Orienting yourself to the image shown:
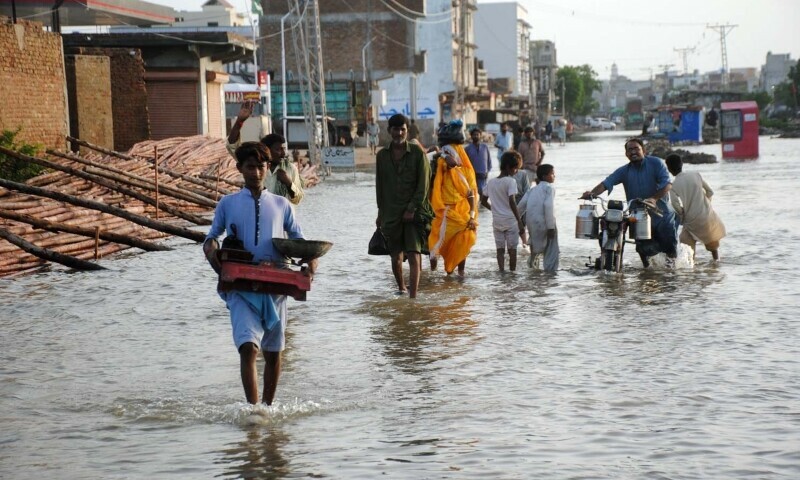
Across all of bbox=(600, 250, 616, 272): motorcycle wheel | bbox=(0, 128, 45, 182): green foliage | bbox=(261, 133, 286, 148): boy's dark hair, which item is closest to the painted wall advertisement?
bbox=(0, 128, 45, 182): green foliage

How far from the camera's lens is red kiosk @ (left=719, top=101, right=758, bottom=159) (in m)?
46.4

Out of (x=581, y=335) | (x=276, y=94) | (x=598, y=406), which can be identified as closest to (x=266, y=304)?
(x=598, y=406)

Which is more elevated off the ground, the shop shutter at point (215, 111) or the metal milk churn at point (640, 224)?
the shop shutter at point (215, 111)

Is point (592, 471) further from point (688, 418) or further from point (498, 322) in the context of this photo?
point (498, 322)

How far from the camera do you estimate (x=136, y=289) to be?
13.2 meters

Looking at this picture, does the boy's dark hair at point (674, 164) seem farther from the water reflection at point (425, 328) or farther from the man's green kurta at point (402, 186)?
the man's green kurta at point (402, 186)

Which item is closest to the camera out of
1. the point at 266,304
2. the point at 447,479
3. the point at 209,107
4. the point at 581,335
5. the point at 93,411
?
the point at 447,479

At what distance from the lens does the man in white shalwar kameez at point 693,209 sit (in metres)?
14.1

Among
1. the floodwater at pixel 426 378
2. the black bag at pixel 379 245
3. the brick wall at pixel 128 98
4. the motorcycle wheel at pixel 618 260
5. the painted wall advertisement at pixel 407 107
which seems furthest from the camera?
the painted wall advertisement at pixel 407 107

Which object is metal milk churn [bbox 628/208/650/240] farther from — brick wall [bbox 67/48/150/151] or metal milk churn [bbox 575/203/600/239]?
brick wall [bbox 67/48/150/151]

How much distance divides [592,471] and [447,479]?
68 cm

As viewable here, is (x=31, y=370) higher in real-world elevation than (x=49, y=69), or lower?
lower

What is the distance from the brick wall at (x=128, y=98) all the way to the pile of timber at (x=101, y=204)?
270 cm

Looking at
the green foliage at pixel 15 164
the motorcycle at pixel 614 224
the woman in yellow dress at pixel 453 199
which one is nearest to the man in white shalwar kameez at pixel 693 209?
the motorcycle at pixel 614 224
